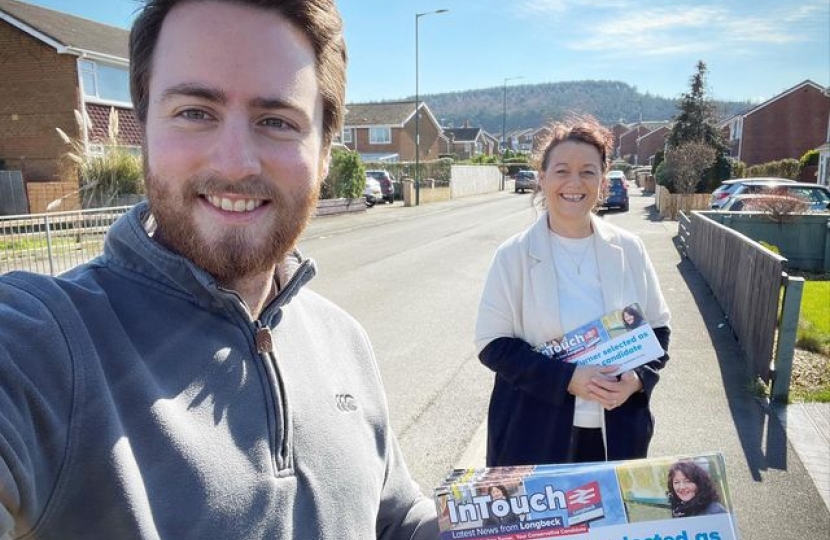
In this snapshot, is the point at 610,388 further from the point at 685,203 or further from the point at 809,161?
the point at 809,161

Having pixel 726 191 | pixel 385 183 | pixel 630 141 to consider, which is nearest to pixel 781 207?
pixel 726 191

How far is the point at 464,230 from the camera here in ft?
62.0

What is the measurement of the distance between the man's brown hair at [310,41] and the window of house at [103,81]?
972 inches

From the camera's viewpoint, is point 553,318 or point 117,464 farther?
point 553,318

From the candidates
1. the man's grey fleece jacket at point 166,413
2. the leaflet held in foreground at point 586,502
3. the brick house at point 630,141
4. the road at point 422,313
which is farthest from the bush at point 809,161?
the brick house at point 630,141

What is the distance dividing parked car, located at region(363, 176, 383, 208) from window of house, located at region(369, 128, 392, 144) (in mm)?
26532

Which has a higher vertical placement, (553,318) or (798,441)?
(553,318)

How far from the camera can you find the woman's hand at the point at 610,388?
2.41 m

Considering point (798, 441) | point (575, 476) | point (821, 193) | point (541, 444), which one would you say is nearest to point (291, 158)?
point (575, 476)

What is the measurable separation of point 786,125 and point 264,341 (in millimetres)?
56431

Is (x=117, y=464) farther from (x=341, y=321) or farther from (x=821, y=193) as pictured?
(x=821, y=193)

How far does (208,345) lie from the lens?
1.17 m

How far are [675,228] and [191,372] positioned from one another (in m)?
20.7

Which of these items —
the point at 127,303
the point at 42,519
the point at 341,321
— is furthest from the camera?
the point at 341,321
